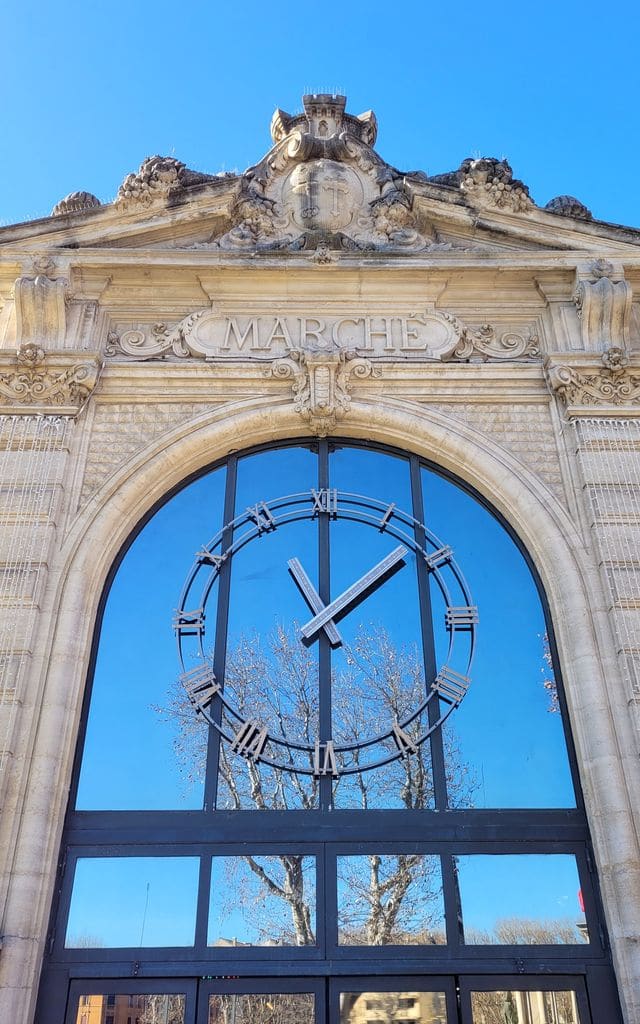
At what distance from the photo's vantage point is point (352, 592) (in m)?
9.04

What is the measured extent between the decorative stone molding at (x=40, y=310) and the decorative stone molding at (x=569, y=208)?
6.29 metres

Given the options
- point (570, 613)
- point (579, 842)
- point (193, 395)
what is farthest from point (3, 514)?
point (579, 842)

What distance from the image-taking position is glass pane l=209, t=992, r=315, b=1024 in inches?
273

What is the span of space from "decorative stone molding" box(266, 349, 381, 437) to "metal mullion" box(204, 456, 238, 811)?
3.48 ft

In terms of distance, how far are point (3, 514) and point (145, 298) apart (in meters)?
3.48

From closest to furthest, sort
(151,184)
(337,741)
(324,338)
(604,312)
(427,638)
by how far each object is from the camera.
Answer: (337,741)
(427,638)
(604,312)
(324,338)
(151,184)

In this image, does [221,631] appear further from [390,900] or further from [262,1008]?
[262,1008]

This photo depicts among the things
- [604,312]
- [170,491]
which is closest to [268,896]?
[170,491]

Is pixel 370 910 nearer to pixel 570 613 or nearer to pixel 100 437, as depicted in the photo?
pixel 570 613

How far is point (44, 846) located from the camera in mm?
7348

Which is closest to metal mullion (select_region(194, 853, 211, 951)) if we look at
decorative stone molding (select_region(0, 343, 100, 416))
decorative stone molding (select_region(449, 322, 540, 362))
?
decorative stone molding (select_region(0, 343, 100, 416))

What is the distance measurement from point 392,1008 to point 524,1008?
3.56ft

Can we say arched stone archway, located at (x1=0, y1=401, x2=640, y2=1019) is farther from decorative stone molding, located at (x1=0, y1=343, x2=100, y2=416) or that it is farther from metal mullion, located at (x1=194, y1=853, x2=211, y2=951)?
metal mullion, located at (x1=194, y1=853, x2=211, y2=951)

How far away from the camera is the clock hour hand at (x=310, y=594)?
8.76 m
